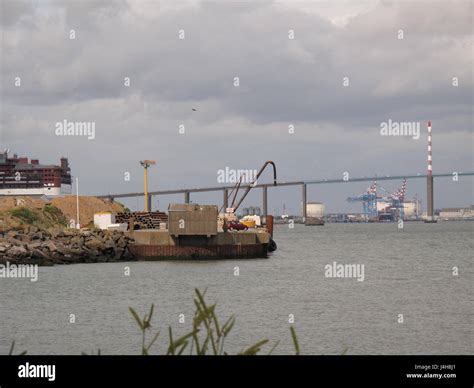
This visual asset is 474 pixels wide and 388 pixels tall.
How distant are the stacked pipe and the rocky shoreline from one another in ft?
28.1

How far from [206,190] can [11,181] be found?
156 ft

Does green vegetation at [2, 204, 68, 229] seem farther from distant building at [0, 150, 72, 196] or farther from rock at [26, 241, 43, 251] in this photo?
distant building at [0, 150, 72, 196]

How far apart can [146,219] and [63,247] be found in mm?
19142

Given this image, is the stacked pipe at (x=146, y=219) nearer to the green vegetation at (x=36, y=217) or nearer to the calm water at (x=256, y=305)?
the green vegetation at (x=36, y=217)

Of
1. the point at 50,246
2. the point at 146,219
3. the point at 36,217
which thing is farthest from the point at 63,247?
the point at 36,217

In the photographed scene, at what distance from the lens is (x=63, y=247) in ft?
214

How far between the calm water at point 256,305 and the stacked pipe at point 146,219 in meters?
17.4

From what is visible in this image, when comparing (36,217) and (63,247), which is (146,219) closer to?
(36,217)

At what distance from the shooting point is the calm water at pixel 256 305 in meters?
27.6

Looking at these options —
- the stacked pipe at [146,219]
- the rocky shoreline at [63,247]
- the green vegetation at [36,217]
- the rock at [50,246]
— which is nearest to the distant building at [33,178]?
the green vegetation at [36,217]

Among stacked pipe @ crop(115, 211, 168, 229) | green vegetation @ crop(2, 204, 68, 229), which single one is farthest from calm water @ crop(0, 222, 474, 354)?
green vegetation @ crop(2, 204, 68, 229)
